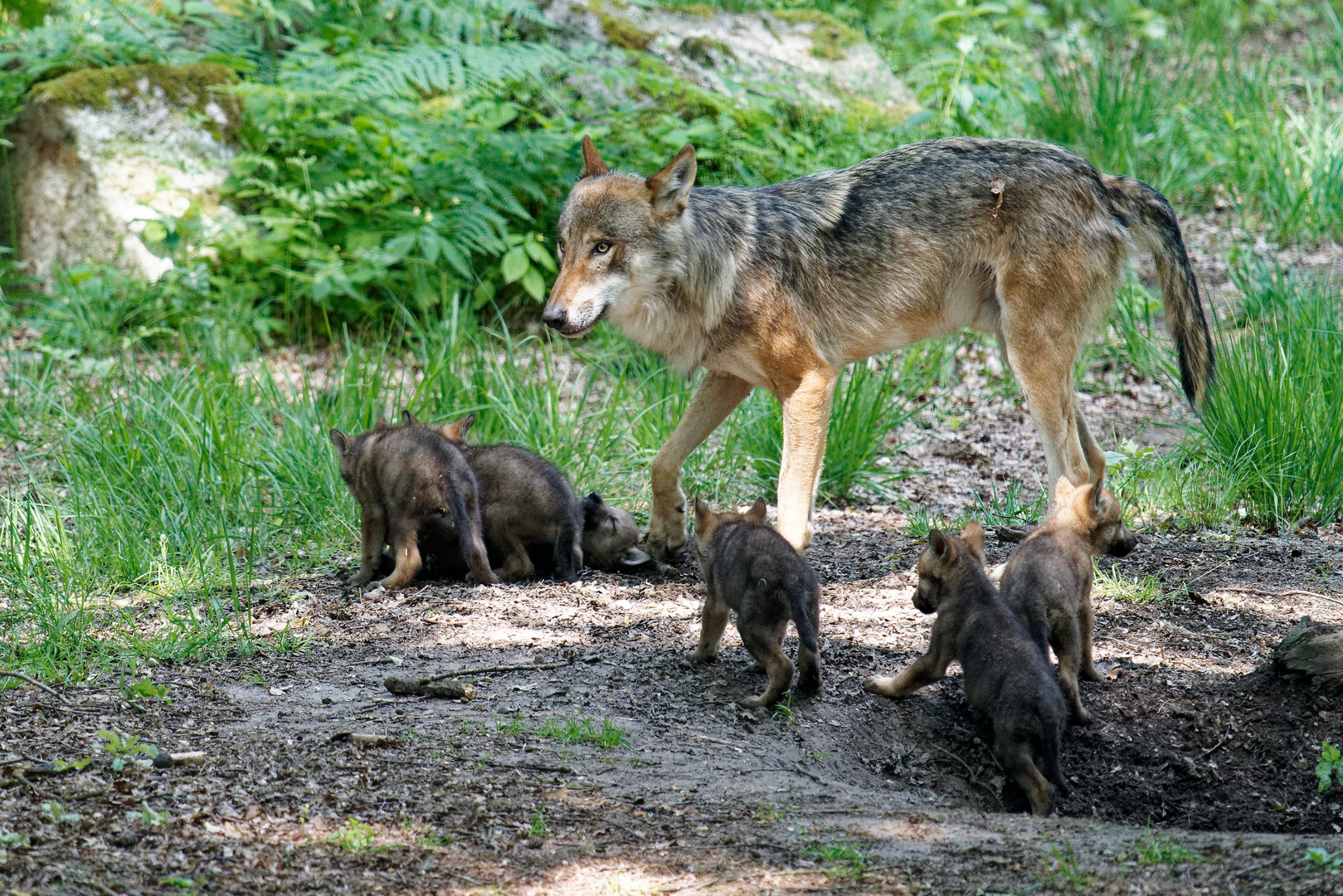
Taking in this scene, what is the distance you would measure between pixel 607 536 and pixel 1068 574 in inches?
92.5

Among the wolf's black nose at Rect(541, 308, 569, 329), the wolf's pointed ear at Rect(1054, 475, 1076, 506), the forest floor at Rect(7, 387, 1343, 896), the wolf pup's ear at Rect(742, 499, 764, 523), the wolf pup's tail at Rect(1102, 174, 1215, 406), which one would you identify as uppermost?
the wolf pup's tail at Rect(1102, 174, 1215, 406)

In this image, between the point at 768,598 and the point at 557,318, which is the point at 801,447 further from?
the point at 768,598

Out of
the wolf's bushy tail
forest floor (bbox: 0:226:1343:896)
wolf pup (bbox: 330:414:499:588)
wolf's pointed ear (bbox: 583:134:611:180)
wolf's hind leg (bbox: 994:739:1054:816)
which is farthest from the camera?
wolf's pointed ear (bbox: 583:134:611:180)

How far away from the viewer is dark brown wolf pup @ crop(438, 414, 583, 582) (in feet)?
17.8

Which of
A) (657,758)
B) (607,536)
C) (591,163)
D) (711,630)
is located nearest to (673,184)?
(591,163)

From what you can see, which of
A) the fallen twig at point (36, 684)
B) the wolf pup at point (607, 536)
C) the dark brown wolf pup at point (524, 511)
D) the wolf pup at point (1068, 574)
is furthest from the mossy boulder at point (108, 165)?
the wolf pup at point (1068, 574)

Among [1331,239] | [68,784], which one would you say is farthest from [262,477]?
[1331,239]

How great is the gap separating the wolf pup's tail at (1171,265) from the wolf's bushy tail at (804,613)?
3.21 meters

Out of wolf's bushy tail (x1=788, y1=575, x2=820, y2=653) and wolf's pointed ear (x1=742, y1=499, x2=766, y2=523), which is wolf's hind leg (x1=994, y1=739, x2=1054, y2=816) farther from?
wolf's pointed ear (x1=742, y1=499, x2=766, y2=523)

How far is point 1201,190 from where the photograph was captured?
11125 millimetres

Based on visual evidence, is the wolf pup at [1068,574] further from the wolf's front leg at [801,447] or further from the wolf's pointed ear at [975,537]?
the wolf's front leg at [801,447]

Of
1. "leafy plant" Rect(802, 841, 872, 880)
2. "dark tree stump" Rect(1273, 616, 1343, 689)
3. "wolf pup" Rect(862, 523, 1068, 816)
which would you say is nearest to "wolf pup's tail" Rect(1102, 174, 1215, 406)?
"dark tree stump" Rect(1273, 616, 1343, 689)

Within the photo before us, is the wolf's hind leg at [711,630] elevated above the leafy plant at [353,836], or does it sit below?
above

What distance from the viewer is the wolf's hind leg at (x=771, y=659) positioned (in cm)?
Answer: 404
